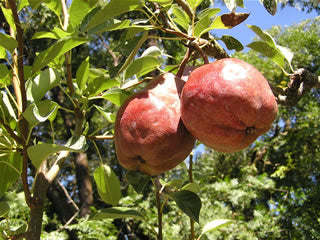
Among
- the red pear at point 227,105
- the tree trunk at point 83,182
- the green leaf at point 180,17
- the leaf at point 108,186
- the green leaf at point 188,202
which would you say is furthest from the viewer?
the tree trunk at point 83,182

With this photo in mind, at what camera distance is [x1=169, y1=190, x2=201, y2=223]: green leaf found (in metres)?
0.77

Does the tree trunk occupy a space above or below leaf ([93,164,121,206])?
below

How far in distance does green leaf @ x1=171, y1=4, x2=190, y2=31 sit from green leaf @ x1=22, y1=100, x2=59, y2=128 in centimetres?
37

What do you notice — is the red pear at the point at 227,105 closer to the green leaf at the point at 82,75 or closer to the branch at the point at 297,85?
the branch at the point at 297,85

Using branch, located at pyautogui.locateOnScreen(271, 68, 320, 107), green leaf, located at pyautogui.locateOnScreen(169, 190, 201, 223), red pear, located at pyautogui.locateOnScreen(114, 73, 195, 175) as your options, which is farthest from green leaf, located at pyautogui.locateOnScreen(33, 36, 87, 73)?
branch, located at pyautogui.locateOnScreen(271, 68, 320, 107)

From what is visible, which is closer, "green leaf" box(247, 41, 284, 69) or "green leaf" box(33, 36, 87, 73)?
"green leaf" box(33, 36, 87, 73)

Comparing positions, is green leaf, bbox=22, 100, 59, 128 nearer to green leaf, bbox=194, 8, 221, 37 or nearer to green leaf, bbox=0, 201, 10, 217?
green leaf, bbox=0, 201, 10, 217

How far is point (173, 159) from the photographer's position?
28.2 inches

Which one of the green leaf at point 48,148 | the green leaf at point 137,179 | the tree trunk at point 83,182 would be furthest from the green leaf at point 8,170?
the tree trunk at point 83,182

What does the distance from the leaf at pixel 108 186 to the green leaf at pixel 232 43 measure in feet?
1.65

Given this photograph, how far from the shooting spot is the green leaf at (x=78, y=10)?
84cm

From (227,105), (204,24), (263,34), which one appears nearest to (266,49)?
(263,34)

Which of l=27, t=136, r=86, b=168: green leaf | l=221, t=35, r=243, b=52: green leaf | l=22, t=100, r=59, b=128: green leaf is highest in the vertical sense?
l=221, t=35, r=243, b=52: green leaf

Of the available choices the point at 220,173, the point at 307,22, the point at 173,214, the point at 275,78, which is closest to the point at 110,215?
the point at 173,214
